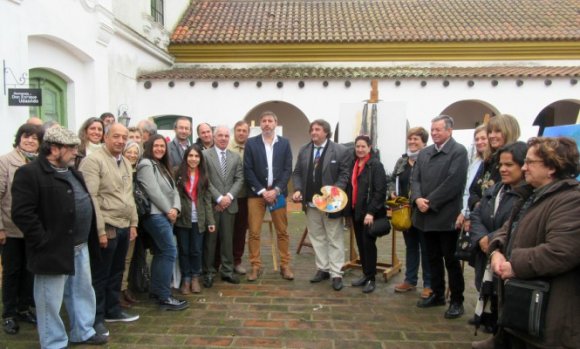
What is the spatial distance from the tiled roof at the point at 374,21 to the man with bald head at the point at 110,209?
10971 millimetres

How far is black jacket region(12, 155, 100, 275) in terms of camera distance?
3.10 metres

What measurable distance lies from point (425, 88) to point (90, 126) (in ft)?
32.8

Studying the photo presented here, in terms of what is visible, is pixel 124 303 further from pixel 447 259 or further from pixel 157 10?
pixel 157 10

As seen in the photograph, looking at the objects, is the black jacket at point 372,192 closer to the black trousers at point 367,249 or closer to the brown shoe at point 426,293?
the black trousers at point 367,249

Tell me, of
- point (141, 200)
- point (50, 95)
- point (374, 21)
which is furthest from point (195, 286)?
point (374, 21)

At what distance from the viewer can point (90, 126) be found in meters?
4.16

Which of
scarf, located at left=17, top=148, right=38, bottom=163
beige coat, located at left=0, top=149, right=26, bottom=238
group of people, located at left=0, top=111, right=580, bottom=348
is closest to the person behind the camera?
group of people, located at left=0, top=111, right=580, bottom=348

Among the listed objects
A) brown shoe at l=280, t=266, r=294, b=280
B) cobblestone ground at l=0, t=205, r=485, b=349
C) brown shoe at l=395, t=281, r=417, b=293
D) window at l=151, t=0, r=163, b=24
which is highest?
window at l=151, t=0, r=163, b=24

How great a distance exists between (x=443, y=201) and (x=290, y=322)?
74.5 inches

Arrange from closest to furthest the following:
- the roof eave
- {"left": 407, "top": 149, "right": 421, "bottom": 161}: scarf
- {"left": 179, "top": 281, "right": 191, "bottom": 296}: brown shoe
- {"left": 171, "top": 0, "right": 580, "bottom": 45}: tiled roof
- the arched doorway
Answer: {"left": 179, "top": 281, "right": 191, "bottom": 296}: brown shoe → {"left": 407, "top": 149, "right": 421, "bottom": 161}: scarf → the arched doorway → the roof eave → {"left": 171, "top": 0, "right": 580, "bottom": 45}: tiled roof

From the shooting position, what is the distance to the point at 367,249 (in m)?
5.16

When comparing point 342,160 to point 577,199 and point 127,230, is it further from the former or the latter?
point 577,199

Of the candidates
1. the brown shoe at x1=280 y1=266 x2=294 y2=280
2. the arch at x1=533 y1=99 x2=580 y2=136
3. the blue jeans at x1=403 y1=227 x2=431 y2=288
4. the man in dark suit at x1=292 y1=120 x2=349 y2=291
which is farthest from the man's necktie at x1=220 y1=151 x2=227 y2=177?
the arch at x1=533 y1=99 x2=580 y2=136

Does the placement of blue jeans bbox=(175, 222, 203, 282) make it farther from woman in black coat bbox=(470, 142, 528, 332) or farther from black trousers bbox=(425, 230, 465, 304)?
woman in black coat bbox=(470, 142, 528, 332)
